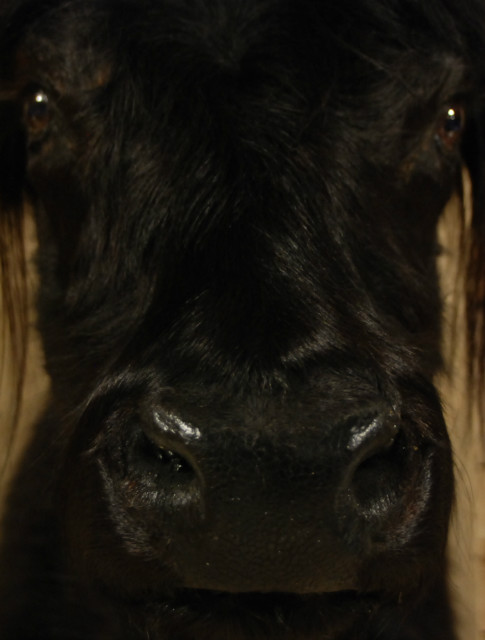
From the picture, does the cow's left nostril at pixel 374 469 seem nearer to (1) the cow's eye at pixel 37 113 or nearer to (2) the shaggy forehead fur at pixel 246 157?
(2) the shaggy forehead fur at pixel 246 157

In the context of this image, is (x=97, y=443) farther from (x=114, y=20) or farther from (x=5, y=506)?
(x=5, y=506)

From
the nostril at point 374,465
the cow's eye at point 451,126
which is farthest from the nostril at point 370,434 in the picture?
the cow's eye at point 451,126

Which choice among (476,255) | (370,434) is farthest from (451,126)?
(370,434)

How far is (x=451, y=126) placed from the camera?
60.2 inches

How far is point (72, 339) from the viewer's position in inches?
55.6

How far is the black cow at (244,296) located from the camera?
1023 millimetres

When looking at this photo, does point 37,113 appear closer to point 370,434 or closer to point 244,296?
point 244,296

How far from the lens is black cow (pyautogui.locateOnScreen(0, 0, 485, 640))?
102 centimetres

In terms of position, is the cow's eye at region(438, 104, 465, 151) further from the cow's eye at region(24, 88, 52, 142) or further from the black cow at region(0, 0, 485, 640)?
the cow's eye at region(24, 88, 52, 142)

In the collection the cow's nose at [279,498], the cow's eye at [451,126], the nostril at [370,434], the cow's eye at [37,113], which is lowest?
the cow's nose at [279,498]

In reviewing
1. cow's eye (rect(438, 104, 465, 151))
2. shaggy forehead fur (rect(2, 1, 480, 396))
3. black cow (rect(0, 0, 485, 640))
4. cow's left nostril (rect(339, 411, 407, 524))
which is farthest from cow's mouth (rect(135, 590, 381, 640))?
cow's eye (rect(438, 104, 465, 151))

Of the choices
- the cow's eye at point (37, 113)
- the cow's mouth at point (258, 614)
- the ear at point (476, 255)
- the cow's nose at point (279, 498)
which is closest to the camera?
the cow's nose at point (279, 498)

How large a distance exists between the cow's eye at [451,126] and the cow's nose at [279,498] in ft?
1.92

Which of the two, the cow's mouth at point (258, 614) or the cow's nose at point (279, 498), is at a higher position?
the cow's nose at point (279, 498)
